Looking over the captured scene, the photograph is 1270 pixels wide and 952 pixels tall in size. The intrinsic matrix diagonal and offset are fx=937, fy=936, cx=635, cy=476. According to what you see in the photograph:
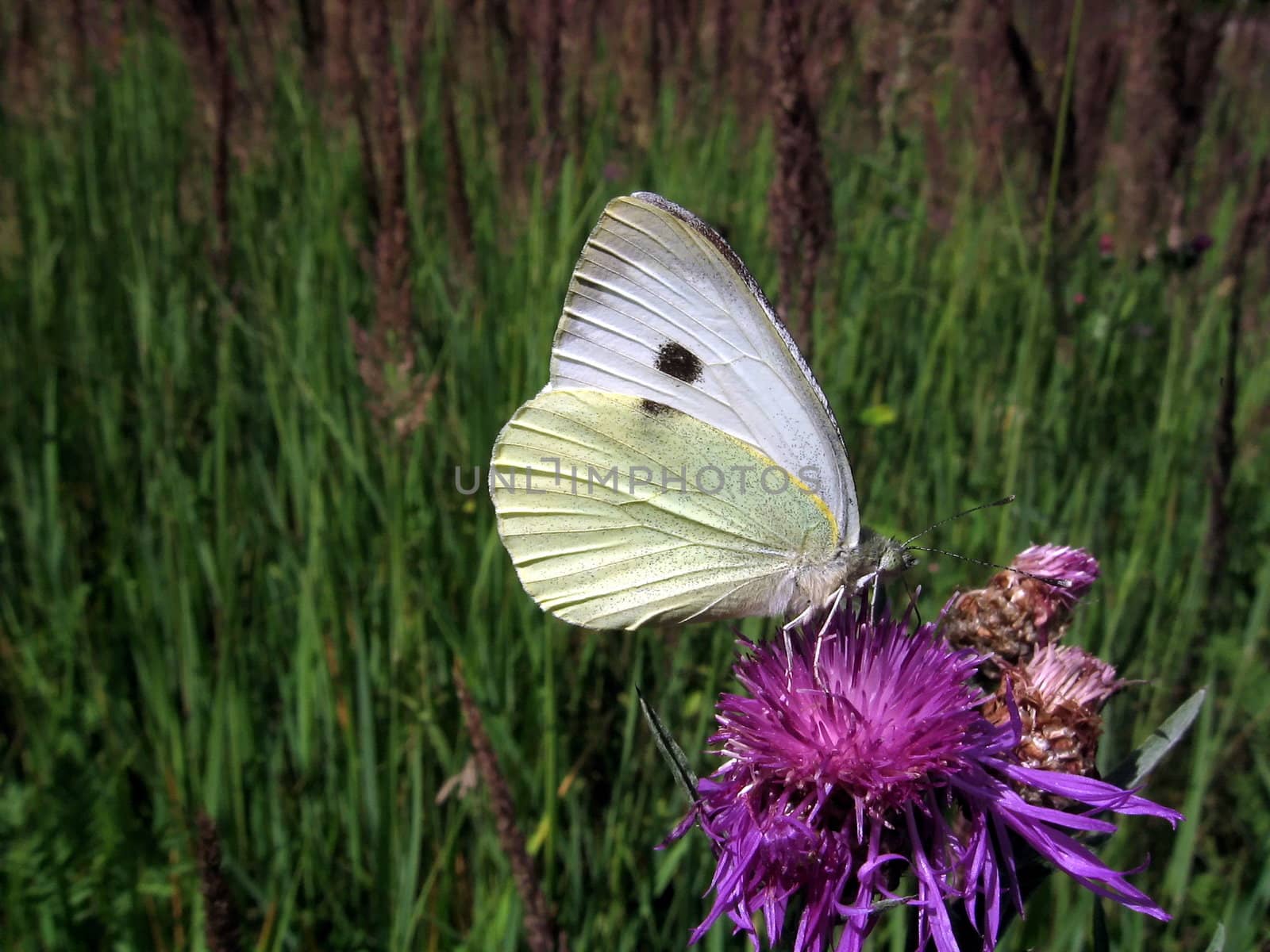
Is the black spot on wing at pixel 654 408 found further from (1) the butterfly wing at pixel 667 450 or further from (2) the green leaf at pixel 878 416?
(2) the green leaf at pixel 878 416

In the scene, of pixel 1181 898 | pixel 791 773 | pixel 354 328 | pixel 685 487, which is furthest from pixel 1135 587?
pixel 354 328

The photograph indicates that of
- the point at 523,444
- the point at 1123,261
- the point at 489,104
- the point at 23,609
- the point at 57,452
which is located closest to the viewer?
the point at 523,444

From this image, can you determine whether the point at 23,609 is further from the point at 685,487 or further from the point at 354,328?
the point at 685,487

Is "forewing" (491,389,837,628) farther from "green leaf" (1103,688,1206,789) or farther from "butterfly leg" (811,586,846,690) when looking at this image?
"green leaf" (1103,688,1206,789)

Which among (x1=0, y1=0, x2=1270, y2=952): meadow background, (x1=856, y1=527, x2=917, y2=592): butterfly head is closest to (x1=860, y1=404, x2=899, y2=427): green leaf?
(x1=0, y1=0, x2=1270, y2=952): meadow background

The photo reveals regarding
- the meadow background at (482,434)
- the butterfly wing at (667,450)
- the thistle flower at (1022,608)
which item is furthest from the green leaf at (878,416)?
the thistle flower at (1022,608)
